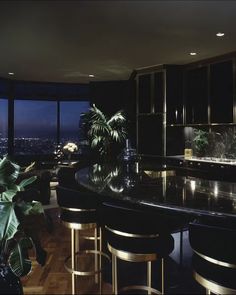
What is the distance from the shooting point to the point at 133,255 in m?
2.12

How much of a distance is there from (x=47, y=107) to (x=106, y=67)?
3309 mm

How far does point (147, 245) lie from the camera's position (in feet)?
7.05

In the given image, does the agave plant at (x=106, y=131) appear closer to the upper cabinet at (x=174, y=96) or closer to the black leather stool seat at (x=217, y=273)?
the upper cabinet at (x=174, y=96)

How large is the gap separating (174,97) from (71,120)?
4.00 metres

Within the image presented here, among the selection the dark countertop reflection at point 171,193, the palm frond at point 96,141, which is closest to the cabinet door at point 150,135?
the palm frond at point 96,141

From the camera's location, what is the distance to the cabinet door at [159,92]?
22.5 ft

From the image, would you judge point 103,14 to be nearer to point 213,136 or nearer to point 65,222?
point 65,222

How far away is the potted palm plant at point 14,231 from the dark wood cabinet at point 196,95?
5141mm

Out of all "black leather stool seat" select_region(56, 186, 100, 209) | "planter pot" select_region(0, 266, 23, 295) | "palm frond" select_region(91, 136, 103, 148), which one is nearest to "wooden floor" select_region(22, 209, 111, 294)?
"black leather stool seat" select_region(56, 186, 100, 209)

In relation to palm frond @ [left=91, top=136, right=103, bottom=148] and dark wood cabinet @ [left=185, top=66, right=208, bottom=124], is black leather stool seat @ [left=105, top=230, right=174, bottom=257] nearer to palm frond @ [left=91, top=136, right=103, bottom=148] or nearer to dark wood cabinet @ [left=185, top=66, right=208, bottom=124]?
dark wood cabinet @ [left=185, top=66, right=208, bottom=124]

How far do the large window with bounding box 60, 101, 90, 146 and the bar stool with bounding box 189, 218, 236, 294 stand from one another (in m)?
8.10

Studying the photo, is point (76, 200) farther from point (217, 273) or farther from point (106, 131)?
point (106, 131)

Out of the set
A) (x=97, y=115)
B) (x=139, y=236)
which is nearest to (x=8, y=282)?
(x=139, y=236)

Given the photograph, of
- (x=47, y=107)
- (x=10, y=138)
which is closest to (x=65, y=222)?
(x=10, y=138)
